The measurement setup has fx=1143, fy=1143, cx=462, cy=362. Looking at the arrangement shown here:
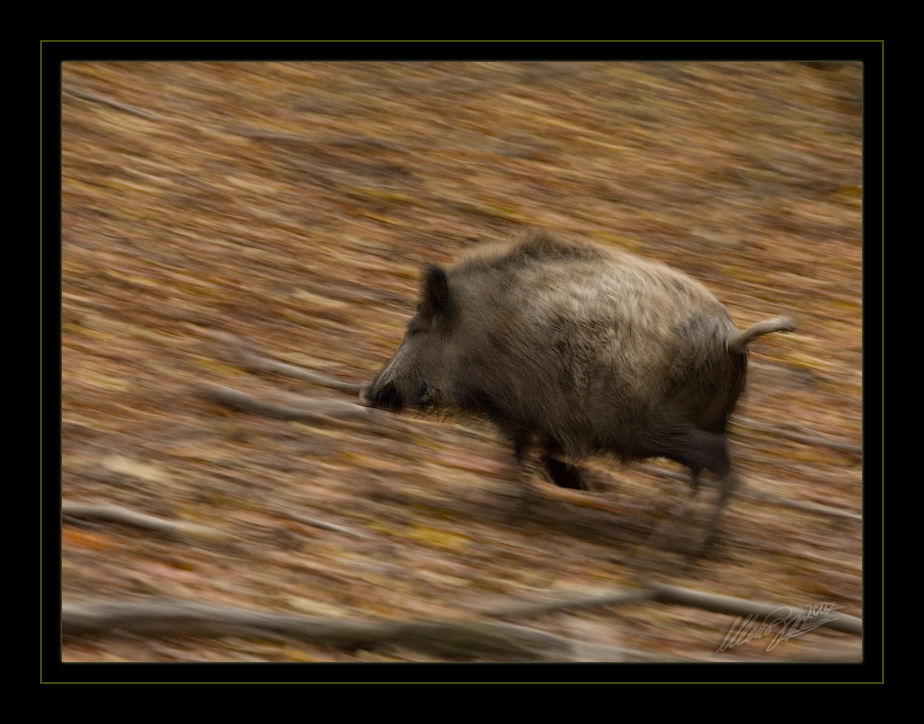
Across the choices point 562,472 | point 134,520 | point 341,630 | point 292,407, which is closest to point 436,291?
point 562,472

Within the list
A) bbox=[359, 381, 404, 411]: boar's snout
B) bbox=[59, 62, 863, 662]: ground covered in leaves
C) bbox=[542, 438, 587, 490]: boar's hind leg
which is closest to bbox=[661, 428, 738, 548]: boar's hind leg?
bbox=[59, 62, 863, 662]: ground covered in leaves

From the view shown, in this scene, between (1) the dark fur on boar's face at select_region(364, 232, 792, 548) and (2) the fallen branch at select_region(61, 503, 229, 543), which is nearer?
(2) the fallen branch at select_region(61, 503, 229, 543)

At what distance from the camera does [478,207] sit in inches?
392

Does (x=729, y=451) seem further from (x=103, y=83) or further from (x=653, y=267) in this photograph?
(x=103, y=83)

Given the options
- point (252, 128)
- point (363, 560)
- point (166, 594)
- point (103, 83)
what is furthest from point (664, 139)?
point (166, 594)

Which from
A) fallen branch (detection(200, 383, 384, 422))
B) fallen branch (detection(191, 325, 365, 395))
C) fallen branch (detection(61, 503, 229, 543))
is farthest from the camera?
fallen branch (detection(191, 325, 365, 395))

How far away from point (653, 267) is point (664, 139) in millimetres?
6394

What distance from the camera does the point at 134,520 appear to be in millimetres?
5176

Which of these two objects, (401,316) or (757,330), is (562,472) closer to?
(757,330)

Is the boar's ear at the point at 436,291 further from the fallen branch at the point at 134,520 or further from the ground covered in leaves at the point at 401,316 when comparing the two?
the fallen branch at the point at 134,520

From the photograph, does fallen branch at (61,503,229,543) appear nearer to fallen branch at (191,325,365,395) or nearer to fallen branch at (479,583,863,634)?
fallen branch at (479,583,863,634)

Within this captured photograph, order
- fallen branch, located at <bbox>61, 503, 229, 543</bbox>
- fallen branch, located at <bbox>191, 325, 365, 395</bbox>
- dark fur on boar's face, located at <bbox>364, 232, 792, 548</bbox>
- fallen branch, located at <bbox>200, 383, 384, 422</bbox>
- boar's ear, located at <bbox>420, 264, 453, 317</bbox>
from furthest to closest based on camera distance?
fallen branch, located at <bbox>191, 325, 365, 395</bbox>, fallen branch, located at <bbox>200, 383, 384, 422</bbox>, boar's ear, located at <bbox>420, 264, 453, 317</bbox>, dark fur on boar's face, located at <bbox>364, 232, 792, 548</bbox>, fallen branch, located at <bbox>61, 503, 229, 543</bbox>

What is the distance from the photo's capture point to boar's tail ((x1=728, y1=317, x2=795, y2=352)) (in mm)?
5230
